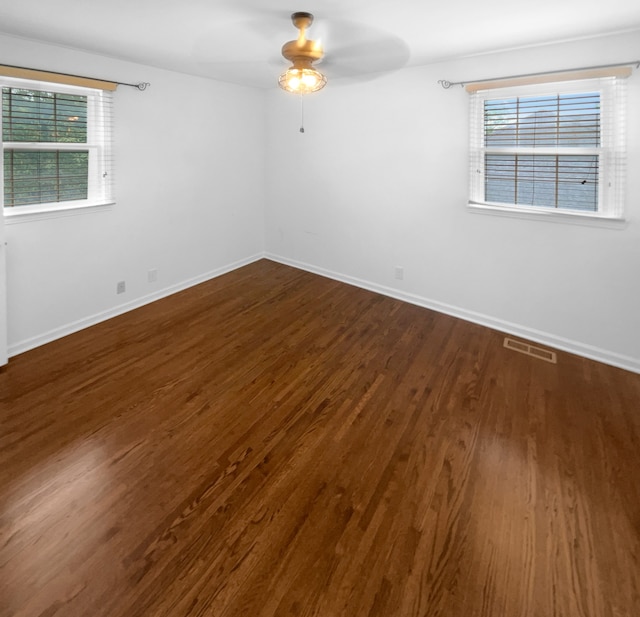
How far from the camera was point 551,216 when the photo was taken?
126 inches

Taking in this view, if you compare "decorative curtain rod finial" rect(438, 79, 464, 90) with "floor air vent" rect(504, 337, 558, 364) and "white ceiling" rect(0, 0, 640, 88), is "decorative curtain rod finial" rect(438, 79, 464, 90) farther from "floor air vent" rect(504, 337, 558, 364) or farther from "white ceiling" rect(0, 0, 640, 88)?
"floor air vent" rect(504, 337, 558, 364)

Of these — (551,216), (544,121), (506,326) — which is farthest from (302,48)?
(506,326)

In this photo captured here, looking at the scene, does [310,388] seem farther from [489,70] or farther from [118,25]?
[489,70]

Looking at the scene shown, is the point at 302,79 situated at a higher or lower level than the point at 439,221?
higher

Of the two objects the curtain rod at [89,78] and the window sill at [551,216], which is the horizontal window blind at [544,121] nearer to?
the window sill at [551,216]

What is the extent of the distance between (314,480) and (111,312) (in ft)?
9.21

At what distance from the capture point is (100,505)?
5.80ft

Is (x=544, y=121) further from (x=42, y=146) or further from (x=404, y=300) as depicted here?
(x=42, y=146)

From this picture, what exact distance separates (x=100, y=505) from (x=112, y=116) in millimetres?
3171

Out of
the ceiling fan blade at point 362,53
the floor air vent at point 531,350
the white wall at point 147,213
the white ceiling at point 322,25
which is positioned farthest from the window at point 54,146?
the floor air vent at point 531,350

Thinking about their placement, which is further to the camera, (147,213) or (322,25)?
(147,213)

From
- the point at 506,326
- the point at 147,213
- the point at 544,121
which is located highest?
the point at 544,121

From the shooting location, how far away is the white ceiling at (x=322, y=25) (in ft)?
7.33

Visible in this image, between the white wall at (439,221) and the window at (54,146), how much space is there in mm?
2224
